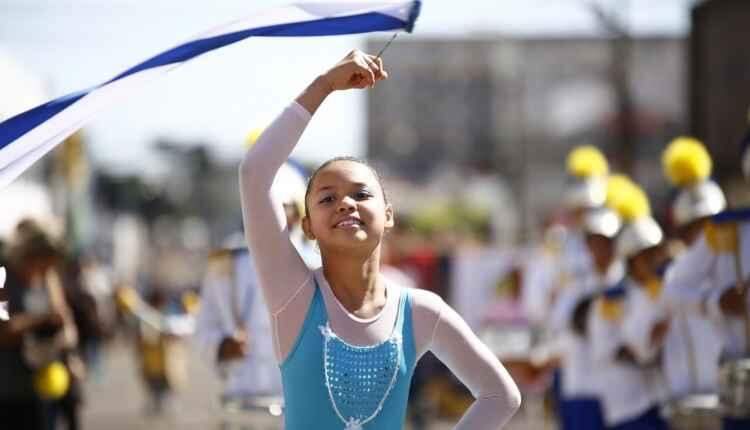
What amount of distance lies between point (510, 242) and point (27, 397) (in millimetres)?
41755

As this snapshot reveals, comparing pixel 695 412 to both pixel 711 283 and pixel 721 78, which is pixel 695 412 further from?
pixel 721 78

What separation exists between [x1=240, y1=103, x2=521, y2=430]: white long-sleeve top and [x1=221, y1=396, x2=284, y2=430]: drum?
13.2 feet

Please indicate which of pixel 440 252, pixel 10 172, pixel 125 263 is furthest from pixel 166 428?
pixel 125 263

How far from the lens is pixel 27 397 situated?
37.4 ft

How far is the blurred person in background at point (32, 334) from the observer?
37.3ft

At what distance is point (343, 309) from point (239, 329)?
15.7 ft

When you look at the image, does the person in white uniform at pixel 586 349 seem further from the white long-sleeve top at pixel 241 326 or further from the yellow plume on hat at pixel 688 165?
the white long-sleeve top at pixel 241 326

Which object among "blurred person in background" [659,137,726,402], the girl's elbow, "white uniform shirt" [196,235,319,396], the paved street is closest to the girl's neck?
the girl's elbow

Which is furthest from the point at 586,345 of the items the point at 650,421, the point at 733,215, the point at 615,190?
the point at 733,215

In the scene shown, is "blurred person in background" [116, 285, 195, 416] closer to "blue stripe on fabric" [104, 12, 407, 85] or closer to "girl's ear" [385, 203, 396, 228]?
"blue stripe on fabric" [104, 12, 407, 85]

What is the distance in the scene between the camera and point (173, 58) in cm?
566

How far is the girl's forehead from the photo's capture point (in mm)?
5348

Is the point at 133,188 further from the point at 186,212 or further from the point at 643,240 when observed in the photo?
the point at 643,240

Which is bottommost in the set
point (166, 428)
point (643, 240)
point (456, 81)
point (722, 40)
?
point (166, 428)
